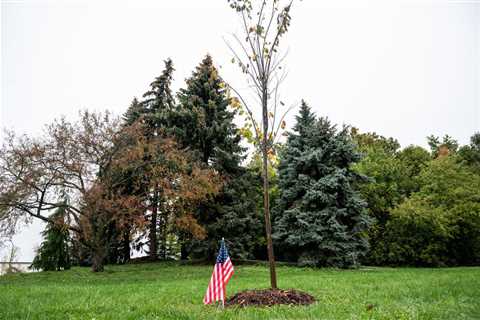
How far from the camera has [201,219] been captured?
24.4m

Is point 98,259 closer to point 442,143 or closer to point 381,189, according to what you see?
point 381,189

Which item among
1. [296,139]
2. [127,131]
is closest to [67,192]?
[127,131]

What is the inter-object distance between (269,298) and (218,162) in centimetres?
1833

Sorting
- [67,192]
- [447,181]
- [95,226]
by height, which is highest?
[447,181]

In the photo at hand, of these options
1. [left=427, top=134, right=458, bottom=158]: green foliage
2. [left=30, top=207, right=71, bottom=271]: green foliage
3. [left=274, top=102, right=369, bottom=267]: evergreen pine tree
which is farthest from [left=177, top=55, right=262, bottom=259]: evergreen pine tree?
[left=427, top=134, right=458, bottom=158]: green foliage

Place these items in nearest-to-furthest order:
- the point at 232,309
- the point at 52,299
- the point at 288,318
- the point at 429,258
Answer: the point at 288,318 < the point at 232,309 < the point at 52,299 < the point at 429,258

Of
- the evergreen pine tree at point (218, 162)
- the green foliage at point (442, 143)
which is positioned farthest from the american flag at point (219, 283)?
the green foliage at point (442, 143)

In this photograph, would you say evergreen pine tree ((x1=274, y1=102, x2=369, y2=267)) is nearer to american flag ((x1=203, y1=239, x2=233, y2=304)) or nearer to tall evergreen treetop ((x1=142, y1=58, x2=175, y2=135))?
tall evergreen treetop ((x1=142, y1=58, x2=175, y2=135))

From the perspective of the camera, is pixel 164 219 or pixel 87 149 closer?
pixel 87 149

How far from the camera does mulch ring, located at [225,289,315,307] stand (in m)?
6.66

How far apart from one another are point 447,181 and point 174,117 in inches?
795

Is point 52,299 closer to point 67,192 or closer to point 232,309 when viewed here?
point 232,309

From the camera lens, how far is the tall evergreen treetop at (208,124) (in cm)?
2486

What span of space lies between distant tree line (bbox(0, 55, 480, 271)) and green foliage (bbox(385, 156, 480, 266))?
10 cm
